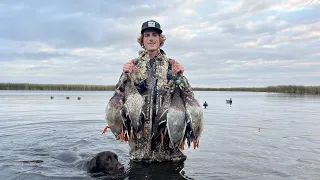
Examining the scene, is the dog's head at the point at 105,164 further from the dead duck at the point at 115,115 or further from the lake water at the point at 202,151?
the dead duck at the point at 115,115

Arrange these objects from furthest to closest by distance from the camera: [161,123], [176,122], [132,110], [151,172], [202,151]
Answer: [202,151]
[151,172]
[161,123]
[132,110]
[176,122]

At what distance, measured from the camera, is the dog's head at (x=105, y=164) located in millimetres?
6285

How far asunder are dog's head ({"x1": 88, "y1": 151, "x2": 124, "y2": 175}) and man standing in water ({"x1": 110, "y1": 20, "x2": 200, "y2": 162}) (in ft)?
1.69

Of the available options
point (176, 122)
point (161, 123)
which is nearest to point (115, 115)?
point (161, 123)

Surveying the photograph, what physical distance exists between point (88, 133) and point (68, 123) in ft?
9.11

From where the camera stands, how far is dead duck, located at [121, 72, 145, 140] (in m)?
5.77

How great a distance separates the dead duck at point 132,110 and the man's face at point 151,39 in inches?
30.7

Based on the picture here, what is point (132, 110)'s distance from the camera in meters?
5.75

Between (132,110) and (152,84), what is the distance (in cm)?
92

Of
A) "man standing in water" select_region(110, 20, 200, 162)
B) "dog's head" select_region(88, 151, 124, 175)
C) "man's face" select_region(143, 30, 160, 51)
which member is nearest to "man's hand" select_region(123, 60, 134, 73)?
"man standing in water" select_region(110, 20, 200, 162)

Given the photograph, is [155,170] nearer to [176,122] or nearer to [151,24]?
[176,122]

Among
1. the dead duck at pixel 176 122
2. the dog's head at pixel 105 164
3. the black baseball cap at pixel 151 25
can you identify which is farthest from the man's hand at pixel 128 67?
the dog's head at pixel 105 164

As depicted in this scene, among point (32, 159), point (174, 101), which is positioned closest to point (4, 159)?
point (32, 159)

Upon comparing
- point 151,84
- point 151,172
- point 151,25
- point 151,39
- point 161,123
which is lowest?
point 151,172
